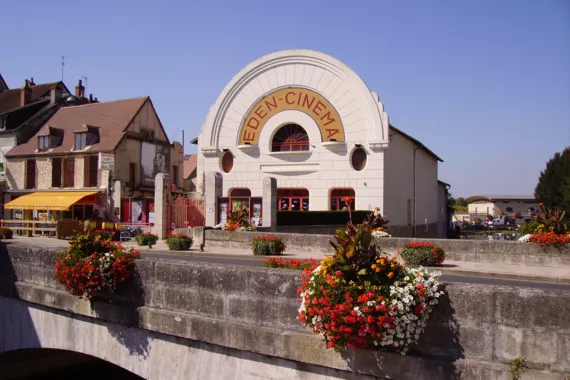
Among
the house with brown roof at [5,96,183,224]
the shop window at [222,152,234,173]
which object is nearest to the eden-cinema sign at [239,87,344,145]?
the shop window at [222,152,234,173]

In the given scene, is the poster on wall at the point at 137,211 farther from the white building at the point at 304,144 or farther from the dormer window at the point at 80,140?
the dormer window at the point at 80,140

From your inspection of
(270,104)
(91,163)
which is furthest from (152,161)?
(270,104)

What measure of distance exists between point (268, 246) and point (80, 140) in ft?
75.6

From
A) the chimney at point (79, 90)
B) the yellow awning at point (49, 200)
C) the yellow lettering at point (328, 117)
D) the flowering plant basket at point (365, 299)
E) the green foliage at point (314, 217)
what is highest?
the chimney at point (79, 90)

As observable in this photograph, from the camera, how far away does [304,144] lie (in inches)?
1305

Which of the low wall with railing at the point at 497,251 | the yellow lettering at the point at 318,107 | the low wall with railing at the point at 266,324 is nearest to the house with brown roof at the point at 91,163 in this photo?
the yellow lettering at the point at 318,107

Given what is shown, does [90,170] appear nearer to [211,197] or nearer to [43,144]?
[43,144]

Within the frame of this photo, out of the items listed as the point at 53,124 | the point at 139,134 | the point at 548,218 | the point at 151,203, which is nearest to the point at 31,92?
the point at 53,124

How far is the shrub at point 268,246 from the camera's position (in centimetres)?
1762

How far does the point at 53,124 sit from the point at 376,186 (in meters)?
24.6

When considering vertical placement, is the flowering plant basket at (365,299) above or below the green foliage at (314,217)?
below

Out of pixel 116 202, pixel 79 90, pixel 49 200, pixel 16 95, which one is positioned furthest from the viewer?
pixel 79 90

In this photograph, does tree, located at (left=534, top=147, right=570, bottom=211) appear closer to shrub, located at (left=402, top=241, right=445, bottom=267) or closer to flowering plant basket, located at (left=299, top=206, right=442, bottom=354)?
shrub, located at (left=402, top=241, right=445, bottom=267)

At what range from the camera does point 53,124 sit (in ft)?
129
